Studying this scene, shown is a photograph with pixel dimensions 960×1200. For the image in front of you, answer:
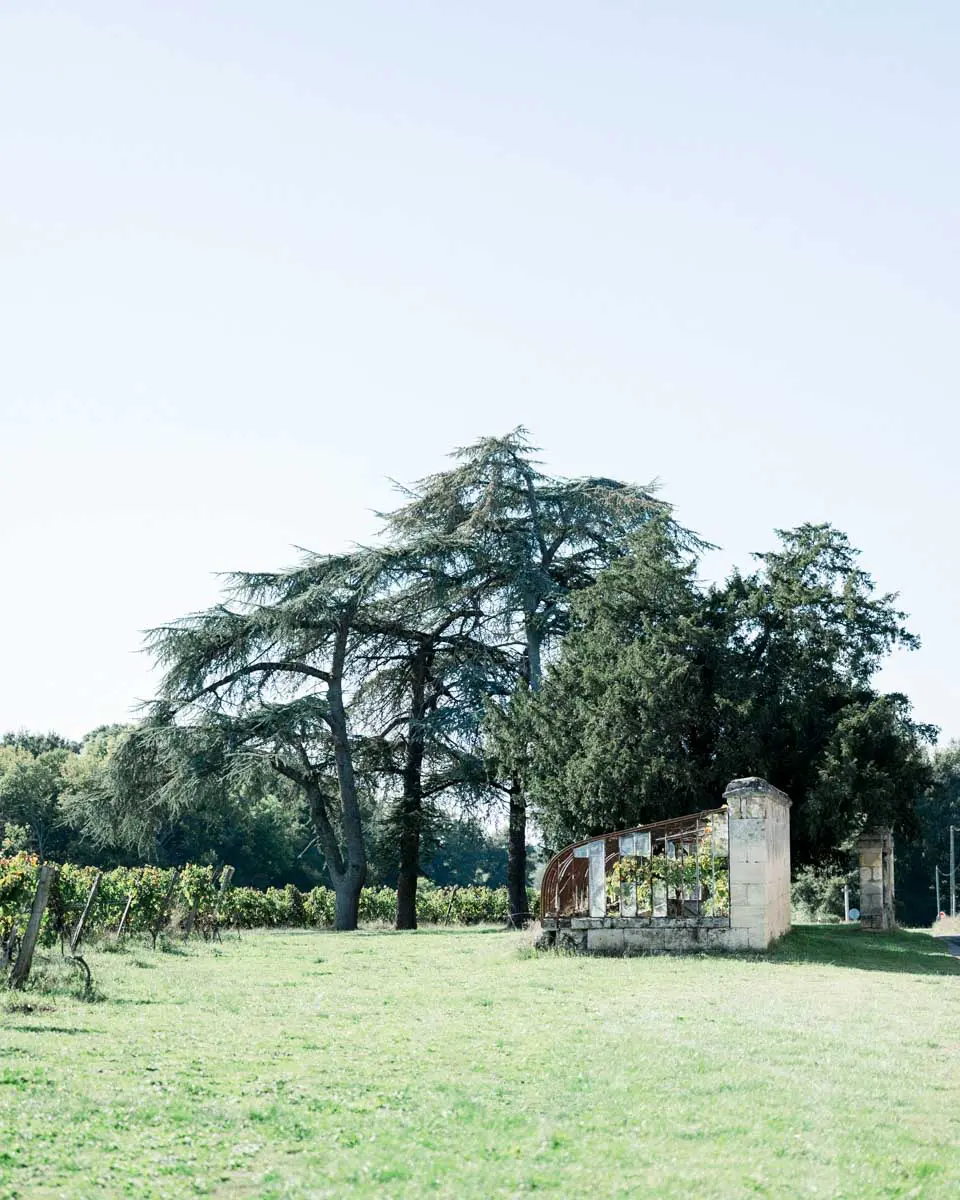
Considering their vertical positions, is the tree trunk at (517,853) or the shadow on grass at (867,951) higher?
the tree trunk at (517,853)

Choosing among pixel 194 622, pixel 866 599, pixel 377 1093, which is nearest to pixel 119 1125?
pixel 377 1093

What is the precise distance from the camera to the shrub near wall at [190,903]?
55.9 feet

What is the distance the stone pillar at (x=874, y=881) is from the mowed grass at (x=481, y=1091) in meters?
15.7

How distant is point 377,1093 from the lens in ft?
27.7

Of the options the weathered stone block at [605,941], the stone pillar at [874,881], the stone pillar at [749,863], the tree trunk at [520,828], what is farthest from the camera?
the tree trunk at [520,828]

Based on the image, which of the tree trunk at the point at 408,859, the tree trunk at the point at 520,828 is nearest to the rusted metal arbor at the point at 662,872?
the tree trunk at the point at 520,828

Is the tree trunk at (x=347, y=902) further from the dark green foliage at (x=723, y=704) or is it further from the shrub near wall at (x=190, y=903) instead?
the dark green foliage at (x=723, y=704)

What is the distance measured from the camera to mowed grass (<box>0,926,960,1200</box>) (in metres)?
6.62

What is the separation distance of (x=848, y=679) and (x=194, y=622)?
16.9 metres

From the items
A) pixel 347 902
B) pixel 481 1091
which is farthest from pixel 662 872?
pixel 347 902

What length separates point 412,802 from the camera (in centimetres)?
3700

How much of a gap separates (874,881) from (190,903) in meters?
15.3

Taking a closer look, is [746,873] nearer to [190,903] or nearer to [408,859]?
[190,903]

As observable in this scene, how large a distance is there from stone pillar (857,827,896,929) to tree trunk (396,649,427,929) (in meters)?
11.9
